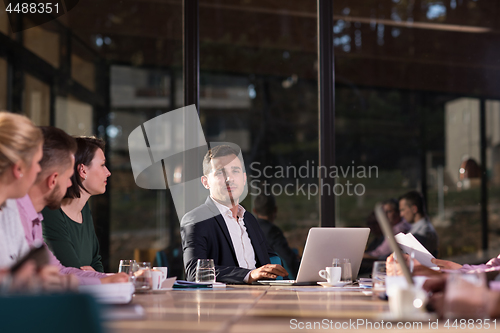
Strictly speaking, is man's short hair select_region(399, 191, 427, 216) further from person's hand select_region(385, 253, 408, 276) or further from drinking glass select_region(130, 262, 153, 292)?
drinking glass select_region(130, 262, 153, 292)

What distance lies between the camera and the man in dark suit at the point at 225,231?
2518mm

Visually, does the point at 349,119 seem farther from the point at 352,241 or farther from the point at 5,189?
the point at 5,189

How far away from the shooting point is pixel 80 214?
2.54 metres

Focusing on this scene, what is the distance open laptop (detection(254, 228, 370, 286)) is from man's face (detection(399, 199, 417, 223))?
3412mm

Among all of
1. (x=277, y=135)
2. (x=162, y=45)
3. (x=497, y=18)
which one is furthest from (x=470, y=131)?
(x=162, y=45)

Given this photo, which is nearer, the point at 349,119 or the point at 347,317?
the point at 347,317

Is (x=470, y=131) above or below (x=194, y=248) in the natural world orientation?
above

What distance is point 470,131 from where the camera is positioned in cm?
735

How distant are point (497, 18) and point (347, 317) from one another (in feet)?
22.1

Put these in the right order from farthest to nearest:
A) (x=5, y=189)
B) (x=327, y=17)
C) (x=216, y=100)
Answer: (x=216, y=100) < (x=327, y=17) < (x=5, y=189)

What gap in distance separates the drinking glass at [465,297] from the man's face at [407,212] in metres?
4.49

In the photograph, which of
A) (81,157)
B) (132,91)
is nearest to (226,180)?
(81,157)

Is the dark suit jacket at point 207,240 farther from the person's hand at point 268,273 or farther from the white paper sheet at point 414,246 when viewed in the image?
the white paper sheet at point 414,246

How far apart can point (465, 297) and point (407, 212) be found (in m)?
4.56
